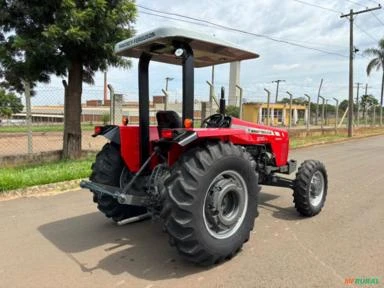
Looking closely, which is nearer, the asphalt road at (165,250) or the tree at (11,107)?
the asphalt road at (165,250)

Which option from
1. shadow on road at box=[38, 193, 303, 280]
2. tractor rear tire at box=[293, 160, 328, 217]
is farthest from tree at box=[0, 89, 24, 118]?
tractor rear tire at box=[293, 160, 328, 217]

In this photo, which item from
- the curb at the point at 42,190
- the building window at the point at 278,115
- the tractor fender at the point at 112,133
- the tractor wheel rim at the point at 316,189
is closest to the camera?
the tractor fender at the point at 112,133

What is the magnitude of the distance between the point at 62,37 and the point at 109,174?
486 centimetres

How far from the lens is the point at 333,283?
3520 millimetres

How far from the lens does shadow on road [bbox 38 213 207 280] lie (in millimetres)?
3797

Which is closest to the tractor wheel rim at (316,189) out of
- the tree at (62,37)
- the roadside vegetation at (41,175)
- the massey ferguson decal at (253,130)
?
the massey ferguson decal at (253,130)

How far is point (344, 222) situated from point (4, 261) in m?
4.22

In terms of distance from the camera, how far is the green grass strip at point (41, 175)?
6844 mm

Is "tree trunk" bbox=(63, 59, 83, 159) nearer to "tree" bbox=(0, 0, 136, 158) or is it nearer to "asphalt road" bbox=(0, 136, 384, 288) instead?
"tree" bbox=(0, 0, 136, 158)

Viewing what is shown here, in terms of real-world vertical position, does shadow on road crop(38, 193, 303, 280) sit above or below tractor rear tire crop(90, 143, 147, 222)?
below

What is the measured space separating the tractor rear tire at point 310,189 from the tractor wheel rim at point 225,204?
1536 mm

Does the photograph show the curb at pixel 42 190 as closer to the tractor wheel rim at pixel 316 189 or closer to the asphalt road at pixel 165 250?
the asphalt road at pixel 165 250

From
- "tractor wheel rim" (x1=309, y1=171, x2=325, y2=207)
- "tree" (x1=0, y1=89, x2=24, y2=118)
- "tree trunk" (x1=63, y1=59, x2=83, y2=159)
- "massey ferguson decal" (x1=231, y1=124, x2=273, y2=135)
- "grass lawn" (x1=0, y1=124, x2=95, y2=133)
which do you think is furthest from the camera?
"grass lawn" (x1=0, y1=124, x2=95, y2=133)

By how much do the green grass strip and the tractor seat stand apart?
3.57 m
